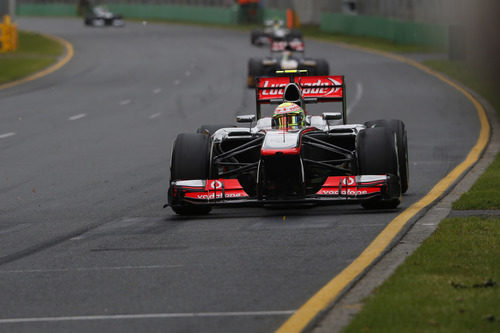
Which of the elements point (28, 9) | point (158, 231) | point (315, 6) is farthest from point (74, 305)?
point (28, 9)

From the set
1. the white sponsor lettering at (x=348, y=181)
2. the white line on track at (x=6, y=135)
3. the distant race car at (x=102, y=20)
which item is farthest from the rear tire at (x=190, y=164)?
the distant race car at (x=102, y=20)

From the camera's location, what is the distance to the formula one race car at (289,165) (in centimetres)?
1213

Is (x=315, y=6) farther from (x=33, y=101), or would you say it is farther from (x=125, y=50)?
(x=33, y=101)

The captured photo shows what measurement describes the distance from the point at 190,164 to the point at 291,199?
3.97 ft

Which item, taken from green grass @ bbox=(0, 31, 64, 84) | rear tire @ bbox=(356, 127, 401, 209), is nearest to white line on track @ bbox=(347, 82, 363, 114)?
green grass @ bbox=(0, 31, 64, 84)

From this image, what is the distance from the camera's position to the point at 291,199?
12117 millimetres

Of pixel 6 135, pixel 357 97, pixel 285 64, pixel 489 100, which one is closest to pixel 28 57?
pixel 285 64

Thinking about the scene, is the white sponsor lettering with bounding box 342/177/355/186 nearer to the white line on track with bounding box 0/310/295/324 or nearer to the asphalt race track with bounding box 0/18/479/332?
the asphalt race track with bounding box 0/18/479/332

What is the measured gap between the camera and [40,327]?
7.53 metres

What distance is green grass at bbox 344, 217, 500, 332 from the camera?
6953 millimetres

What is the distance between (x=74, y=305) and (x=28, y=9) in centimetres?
12179

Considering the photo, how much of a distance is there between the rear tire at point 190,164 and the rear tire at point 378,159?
64.0 inches

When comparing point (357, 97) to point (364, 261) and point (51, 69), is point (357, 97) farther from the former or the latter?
point (364, 261)

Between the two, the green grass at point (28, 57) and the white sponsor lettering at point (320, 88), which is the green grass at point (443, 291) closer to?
the white sponsor lettering at point (320, 88)
